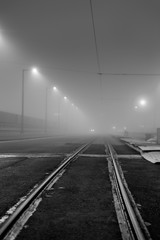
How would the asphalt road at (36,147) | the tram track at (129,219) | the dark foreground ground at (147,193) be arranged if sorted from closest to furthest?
1. the tram track at (129,219)
2. the dark foreground ground at (147,193)
3. the asphalt road at (36,147)

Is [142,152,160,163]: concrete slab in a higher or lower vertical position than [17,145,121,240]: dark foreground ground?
higher

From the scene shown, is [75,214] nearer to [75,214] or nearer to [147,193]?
[75,214]

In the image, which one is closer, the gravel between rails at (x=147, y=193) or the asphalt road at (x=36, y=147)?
the gravel between rails at (x=147, y=193)

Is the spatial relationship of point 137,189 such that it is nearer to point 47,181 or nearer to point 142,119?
point 47,181

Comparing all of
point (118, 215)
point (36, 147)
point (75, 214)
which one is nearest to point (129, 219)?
point (118, 215)

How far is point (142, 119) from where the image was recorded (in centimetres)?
11900

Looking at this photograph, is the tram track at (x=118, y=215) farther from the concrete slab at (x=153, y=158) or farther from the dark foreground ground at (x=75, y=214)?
the concrete slab at (x=153, y=158)

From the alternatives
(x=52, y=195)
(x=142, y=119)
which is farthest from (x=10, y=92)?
(x=142, y=119)

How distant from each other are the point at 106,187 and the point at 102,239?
264 cm

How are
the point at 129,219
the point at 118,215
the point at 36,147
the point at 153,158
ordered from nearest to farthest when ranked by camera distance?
1. the point at 129,219
2. the point at 118,215
3. the point at 153,158
4. the point at 36,147

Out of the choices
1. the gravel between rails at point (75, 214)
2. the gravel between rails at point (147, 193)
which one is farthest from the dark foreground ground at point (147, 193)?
the gravel between rails at point (75, 214)

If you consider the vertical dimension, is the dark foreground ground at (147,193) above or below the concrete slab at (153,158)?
below

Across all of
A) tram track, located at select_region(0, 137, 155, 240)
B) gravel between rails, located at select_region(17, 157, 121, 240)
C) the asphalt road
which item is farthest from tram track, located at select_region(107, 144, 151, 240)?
the asphalt road

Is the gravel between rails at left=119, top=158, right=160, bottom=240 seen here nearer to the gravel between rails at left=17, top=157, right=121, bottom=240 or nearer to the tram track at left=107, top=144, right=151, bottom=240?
the tram track at left=107, top=144, right=151, bottom=240
